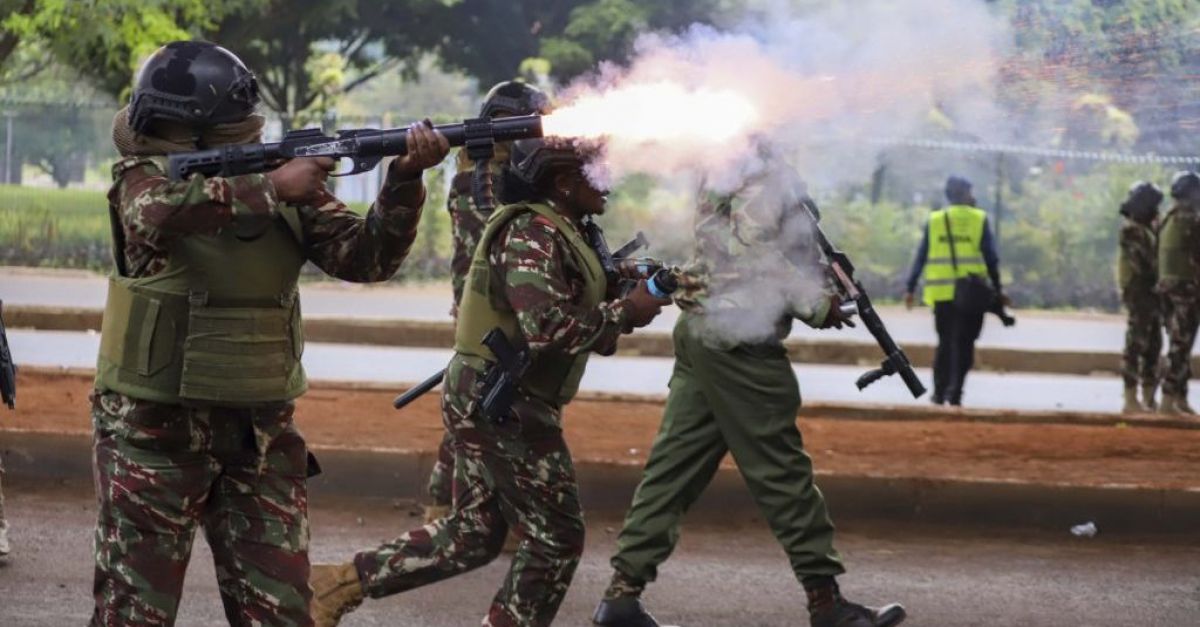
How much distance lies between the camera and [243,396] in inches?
176

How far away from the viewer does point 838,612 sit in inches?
244

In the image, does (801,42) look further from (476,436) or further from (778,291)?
(476,436)

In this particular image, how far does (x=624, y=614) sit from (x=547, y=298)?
1687 mm

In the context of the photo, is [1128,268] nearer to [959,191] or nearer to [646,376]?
[959,191]

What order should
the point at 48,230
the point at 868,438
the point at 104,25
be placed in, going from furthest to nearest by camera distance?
the point at 48,230 < the point at 104,25 < the point at 868,438

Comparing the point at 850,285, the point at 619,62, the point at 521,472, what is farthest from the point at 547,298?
the point at 850,285

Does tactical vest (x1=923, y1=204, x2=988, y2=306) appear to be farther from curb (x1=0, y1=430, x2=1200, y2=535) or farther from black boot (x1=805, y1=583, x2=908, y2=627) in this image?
black boot (x1=805, y1=583, x2=908, y2=627)

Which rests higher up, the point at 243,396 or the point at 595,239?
the point at 595,239

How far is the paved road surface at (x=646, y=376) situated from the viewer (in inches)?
576

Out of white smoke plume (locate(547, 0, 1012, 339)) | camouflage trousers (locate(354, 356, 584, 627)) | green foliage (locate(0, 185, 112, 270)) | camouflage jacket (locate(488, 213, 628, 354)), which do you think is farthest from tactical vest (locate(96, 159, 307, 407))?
green foliage (locate(0, 185, 112, 270))

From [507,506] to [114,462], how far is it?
1252 millimetres

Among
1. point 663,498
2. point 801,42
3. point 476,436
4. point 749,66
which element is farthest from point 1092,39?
point 476,436

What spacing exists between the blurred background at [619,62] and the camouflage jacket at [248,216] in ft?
7.23

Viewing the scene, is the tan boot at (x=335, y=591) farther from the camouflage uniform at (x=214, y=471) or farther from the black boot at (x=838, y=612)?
the black boot at (x=838, y=612)
